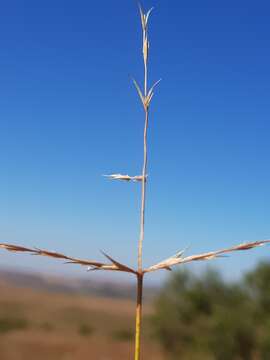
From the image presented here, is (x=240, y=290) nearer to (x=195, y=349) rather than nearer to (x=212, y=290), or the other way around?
(x=212, y=290)

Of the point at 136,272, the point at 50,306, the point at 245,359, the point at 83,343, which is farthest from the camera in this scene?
the point at 50,306

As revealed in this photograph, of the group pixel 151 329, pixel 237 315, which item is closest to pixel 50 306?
pixel 151 329

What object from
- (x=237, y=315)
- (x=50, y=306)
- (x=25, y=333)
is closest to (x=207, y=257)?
(x=237, y=315)

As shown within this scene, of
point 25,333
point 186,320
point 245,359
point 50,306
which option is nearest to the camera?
point 245,359

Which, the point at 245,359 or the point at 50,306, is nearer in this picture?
the point at 245,359

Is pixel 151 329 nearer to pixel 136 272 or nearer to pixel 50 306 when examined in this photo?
pixel 136 272

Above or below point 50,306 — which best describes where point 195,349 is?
below

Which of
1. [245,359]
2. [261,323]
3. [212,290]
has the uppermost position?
[212,290]

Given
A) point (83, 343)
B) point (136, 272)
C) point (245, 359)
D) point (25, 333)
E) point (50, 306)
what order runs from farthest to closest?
point (50, 306) → point (25, 333) → point (83, 343) → point (245, 359) → point (136, 272)

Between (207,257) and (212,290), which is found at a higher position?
(212,290)
